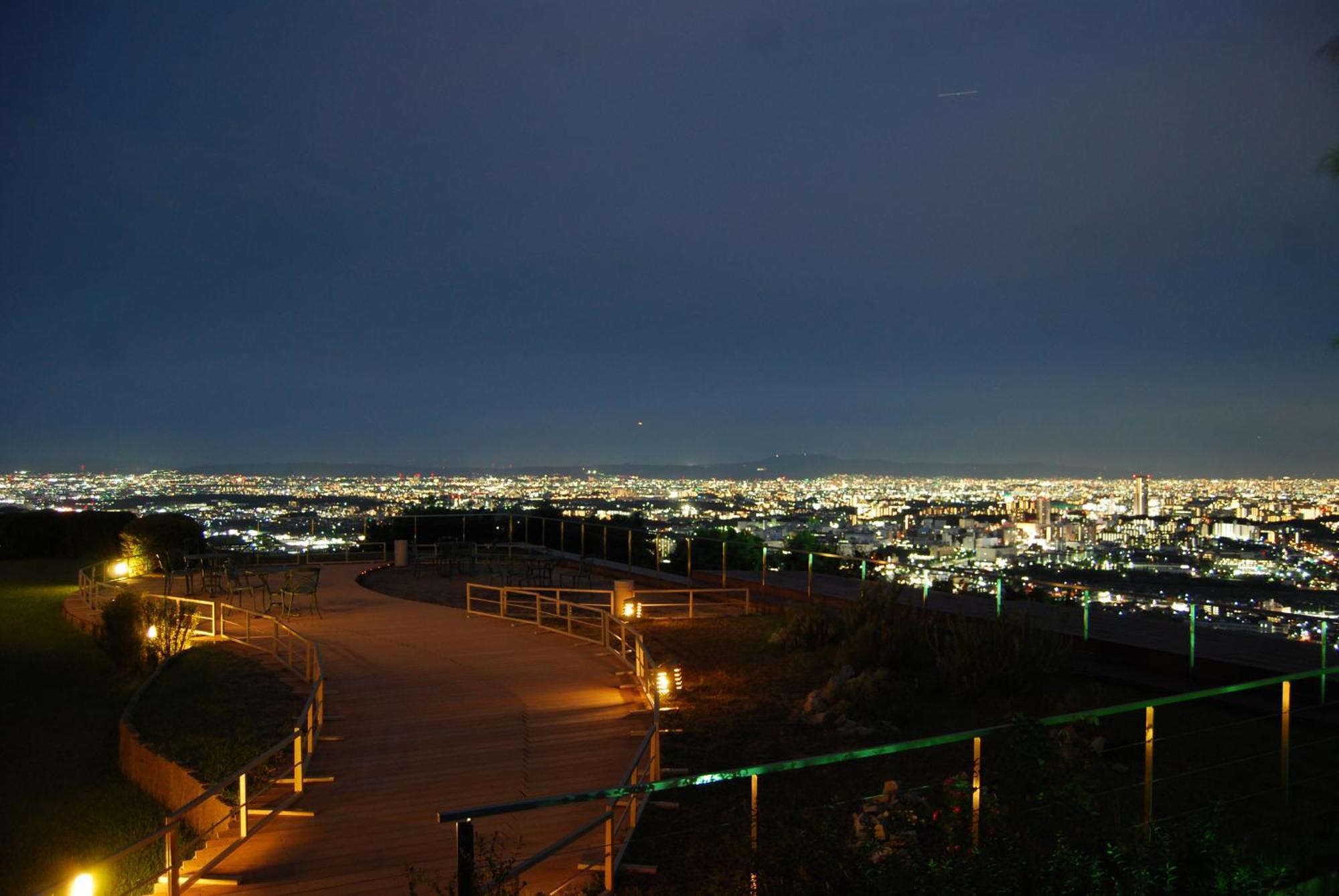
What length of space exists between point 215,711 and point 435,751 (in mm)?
3042

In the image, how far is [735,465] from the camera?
55.3 metres

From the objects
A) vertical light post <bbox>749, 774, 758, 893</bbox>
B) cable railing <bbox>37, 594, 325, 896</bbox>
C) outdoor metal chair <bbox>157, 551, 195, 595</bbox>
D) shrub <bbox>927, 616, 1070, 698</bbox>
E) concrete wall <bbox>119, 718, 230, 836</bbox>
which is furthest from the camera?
outdoor metal chair <bbox>157, 551, 195, 595</bbox>

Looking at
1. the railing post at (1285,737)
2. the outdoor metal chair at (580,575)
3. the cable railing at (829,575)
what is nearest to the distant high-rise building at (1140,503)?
the cable railing at (829,575)

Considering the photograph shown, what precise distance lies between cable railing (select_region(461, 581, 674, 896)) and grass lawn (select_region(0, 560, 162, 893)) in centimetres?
218

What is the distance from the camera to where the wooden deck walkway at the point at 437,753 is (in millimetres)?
5379

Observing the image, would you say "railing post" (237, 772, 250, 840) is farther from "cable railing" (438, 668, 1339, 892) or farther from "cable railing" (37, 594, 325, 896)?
"cable railing" (438, 668, 1339, 892)

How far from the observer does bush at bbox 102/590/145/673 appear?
41.7 ft

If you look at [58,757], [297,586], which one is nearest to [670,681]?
[58,757]

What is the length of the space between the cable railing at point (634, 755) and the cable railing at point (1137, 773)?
0.04m

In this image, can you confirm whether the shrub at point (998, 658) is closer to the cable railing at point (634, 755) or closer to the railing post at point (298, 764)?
the cable railing at point (634, 755)

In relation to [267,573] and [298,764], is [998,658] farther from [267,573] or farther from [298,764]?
[267,573]

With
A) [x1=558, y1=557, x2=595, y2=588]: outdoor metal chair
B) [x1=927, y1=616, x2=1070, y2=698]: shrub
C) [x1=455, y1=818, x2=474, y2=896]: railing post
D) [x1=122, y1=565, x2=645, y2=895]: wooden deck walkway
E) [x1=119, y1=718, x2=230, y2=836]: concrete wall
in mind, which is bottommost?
[x1=119, y1=718, x2=230, y2=836]: concrete wall

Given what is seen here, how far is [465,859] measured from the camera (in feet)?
10.2

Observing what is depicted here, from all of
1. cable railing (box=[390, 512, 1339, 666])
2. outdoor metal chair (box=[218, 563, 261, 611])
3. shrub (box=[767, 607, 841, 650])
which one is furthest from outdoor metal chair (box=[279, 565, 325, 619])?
shrub (box=[767, 607, 841, 650])
